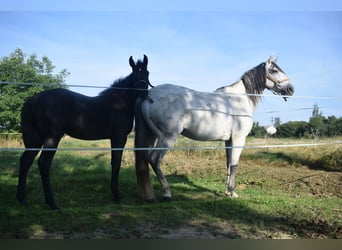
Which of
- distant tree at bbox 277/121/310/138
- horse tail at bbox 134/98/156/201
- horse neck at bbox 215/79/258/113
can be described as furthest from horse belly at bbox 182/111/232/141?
distant tree at bbox 277/121/310/138

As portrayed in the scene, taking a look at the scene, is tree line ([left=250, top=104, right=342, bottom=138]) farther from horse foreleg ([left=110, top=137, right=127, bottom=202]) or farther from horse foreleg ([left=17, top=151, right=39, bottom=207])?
horse foreleg ([left=17, top=151, right=39, bottom=207])

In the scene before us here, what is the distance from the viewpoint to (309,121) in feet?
19.9

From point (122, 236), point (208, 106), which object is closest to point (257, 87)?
point (208, 106)

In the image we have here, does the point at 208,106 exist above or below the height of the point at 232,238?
above

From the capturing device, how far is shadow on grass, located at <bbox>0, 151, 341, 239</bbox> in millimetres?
3301

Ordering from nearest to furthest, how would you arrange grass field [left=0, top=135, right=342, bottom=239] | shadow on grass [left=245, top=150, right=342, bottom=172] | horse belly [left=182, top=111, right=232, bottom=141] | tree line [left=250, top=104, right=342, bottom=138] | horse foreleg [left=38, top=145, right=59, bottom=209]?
grass field [left=0, top=135, right=342, bottom=239] < horse foreleg [left=38, top=145, right=59, bottom=209] < horse belly [left=182, top=111, right=232, bottom=141] < tree line [left=250, top=104, right=342, bottom=138] < shadow on grass [left=245, top=150, right=342, bottom=172]

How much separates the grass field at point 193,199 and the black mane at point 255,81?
3.28 ft

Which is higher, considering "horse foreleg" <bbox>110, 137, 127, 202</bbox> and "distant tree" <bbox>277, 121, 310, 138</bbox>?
"distant tree" <bbox>277, 121, 310, 138</bbox>

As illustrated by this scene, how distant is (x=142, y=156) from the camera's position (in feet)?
14.8

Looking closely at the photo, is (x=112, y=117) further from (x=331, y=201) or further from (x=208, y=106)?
(x=331, y=201)

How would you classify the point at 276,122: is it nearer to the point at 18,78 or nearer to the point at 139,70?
the point at 139,70

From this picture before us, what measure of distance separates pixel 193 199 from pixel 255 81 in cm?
234

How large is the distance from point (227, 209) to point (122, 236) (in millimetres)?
1630

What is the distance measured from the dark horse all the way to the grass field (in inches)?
23.3
